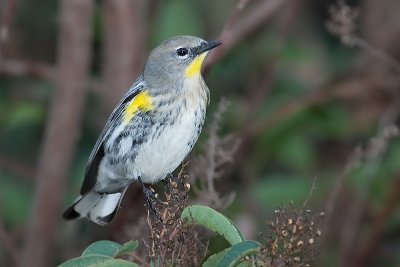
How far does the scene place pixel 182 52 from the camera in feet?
16.4

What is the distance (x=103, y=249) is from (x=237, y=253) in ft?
1.71

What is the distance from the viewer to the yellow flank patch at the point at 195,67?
16.3 feet

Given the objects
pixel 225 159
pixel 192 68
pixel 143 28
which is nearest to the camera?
pixel 225 159

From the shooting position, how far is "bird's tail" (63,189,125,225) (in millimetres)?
5223

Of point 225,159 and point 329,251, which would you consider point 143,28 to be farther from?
point 225,159

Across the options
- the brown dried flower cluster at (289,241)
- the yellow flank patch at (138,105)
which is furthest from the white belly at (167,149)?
the brown dried flower cluster at (289,241)

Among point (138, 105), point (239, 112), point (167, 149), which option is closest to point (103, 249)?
point (167, 149)

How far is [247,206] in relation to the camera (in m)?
6.98

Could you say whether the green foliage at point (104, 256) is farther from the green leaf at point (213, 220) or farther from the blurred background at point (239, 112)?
the blurred background at point (239, 112)

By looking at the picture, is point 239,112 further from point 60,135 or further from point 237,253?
point 237,253

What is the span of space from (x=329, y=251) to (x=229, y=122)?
1015 mm

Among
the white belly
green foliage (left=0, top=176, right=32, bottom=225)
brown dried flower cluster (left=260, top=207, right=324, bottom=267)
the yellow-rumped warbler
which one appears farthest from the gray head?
green foliage (left=0, top=176, right=32, bottom=225)

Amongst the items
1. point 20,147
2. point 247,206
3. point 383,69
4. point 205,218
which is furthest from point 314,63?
point 205,218

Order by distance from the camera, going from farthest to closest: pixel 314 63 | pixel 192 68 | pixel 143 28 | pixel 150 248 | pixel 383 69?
1. pixel 314 63
2. pixel 383 69
3. pixel 143 28
4. pixel 192 68
5. pixel 150 248
